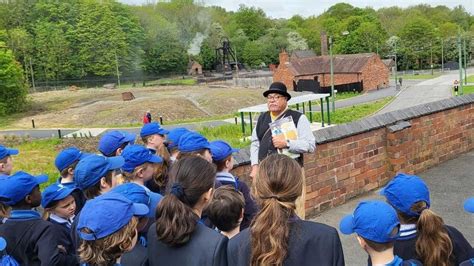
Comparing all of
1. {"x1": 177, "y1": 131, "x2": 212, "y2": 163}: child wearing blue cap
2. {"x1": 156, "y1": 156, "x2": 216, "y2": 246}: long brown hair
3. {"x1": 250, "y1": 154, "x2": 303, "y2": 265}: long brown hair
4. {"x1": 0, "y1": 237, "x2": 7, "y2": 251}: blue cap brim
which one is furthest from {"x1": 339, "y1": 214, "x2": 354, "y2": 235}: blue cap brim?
{"x1": 0, "y1": 237, "x2": 7, "y2": 251}: blue cap brim

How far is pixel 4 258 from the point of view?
118 inches

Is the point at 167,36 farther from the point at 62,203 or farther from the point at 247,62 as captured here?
the point at 62,203

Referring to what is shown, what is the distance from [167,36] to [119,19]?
10.3 meters

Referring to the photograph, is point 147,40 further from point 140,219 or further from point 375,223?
point 375,223

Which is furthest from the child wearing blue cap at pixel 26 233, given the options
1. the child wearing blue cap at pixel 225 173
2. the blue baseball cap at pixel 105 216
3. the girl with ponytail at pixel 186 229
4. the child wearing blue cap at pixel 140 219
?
the child wearing blue cap at pixel 225 173

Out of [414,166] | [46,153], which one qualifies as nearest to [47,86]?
[46,153]

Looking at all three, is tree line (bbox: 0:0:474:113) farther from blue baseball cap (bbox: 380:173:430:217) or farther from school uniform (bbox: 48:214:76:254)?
blue baseball cap (bbox: 380:173:430:217)

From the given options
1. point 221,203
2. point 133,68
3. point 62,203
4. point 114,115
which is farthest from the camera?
point 133,68

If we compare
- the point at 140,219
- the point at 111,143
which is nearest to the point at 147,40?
the point at 111,143

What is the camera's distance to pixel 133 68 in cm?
9212

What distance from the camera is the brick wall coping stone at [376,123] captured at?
633 centimetres

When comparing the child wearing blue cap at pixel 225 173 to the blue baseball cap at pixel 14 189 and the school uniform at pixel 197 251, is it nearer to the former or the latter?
the school uniform at pixel 197 251

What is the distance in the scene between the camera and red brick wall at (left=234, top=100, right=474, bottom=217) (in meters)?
6.62

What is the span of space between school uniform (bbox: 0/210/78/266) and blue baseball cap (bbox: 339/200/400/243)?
1.89 meters
